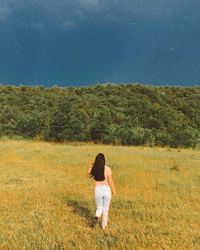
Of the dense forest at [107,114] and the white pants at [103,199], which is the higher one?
the dense forest at [107,114]

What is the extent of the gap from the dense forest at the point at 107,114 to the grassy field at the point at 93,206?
67.3ft

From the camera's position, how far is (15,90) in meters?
71.9

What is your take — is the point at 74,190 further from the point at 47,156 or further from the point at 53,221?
the point at 47,156

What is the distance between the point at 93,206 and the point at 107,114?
35.4 m

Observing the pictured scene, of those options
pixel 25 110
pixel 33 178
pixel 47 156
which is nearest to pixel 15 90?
pixel 25 110

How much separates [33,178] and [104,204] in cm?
898

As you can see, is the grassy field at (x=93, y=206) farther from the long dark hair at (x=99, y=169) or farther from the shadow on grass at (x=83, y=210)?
the long dark hair at (x=99, y=169)

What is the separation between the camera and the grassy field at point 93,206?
9.80 metres

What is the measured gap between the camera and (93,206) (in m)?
13.8

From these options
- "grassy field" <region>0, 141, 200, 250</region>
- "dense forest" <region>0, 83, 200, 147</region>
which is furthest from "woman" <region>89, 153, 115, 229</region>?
"dense forest" <region>0, 83, 200, 147</region>

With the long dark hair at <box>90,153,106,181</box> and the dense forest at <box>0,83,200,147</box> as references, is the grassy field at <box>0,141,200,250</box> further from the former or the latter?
the dense forest at <box>0,83,200,147</box>

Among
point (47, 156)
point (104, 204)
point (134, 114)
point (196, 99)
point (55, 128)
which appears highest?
point (196, 99)

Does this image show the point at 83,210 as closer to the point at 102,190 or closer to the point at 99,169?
the point at 102,190

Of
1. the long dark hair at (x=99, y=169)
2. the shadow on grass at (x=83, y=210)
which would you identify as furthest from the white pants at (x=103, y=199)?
the shadow on grass at (x=83, y=210)
